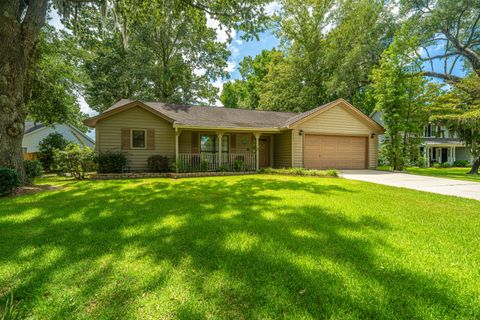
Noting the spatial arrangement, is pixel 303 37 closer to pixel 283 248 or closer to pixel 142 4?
pixel 142 4

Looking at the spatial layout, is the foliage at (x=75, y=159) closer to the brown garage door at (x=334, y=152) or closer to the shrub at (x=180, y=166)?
the shrub at (x=180, y=166)

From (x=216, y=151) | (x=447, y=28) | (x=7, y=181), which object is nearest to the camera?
(x=7, y=181)

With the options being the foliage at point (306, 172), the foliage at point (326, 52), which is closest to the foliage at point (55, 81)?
the foliage at point (306, 172)

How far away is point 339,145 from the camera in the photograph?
1502cm

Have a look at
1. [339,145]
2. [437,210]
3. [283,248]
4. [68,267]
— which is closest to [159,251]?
[68,267]

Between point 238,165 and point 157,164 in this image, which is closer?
point 157,164

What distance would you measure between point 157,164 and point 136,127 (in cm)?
237

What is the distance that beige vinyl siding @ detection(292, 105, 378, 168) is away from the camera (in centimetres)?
1393

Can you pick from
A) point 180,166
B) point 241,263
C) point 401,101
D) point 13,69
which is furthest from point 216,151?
point 241,263

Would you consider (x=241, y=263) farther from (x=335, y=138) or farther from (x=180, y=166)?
(x=335, y=138)

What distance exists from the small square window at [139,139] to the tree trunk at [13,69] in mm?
5059

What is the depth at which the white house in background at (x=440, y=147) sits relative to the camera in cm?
2462

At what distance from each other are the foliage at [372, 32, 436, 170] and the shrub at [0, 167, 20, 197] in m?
17.3

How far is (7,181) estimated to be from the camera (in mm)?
6359
